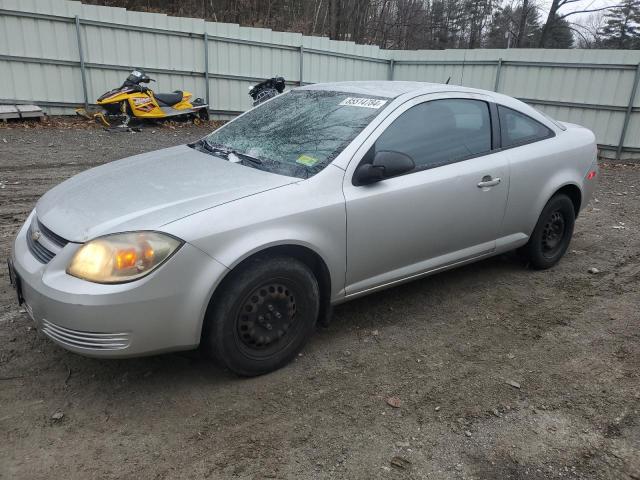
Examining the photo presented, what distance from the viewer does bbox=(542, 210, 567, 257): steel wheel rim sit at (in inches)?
184

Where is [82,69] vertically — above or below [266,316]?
above

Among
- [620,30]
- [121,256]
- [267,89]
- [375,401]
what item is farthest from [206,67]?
[620,30]

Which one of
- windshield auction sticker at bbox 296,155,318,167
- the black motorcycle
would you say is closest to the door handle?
windshield auction sticker at bbox 296,155,318,167

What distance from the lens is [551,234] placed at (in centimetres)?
474

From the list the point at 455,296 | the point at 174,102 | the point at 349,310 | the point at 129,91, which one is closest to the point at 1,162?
the point at 129,91

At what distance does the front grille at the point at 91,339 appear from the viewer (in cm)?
251

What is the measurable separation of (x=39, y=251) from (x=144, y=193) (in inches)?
24.7

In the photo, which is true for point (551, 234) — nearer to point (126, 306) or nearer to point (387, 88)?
point (387, 88)

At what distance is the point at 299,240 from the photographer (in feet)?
9.65

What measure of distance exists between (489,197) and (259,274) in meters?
2.02

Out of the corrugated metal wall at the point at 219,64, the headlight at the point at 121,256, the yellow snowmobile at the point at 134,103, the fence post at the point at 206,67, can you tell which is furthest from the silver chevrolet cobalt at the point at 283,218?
the fence post at the point at 206,67

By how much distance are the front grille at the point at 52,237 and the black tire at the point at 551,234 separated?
3.69m

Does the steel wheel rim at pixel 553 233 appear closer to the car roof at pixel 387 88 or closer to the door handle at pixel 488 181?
the door handle at pixel 488 181

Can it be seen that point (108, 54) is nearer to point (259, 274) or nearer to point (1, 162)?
point (1, 162)
